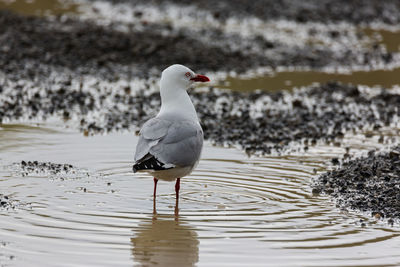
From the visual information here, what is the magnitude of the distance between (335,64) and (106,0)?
1138cm

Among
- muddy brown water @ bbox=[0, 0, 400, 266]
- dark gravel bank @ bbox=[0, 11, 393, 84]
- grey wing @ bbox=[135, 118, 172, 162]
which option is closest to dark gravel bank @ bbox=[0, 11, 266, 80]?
dark gravel bank @ bbox=[0, 11, 393, 84]

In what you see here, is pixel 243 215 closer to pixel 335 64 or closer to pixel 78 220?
pixel 78 220

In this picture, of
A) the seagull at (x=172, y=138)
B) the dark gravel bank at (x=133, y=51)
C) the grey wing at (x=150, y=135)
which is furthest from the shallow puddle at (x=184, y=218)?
the dark gravel bank at (x=133, y=51)

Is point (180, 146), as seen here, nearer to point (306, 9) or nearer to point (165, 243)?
point (165, 243)

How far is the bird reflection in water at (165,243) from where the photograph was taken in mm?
6871

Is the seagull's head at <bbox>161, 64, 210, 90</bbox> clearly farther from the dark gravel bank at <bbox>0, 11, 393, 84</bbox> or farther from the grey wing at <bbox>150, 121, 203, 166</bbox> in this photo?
the dark gravel bank at <bbox>0, 11, 393, 84</bbox>

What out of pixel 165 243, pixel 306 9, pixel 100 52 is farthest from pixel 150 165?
pixel 306 9

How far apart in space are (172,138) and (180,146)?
0.44ft

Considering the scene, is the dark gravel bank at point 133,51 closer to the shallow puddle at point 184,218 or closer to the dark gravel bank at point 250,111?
the dark gravel bank at point 250,111

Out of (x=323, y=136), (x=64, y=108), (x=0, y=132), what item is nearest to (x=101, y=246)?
(x=0, y=132)

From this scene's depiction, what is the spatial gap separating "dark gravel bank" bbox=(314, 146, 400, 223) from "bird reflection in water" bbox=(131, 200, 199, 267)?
216cm

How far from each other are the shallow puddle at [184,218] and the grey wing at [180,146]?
1.90 ft

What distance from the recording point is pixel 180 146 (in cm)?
868

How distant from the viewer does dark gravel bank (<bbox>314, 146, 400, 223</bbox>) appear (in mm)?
8609
